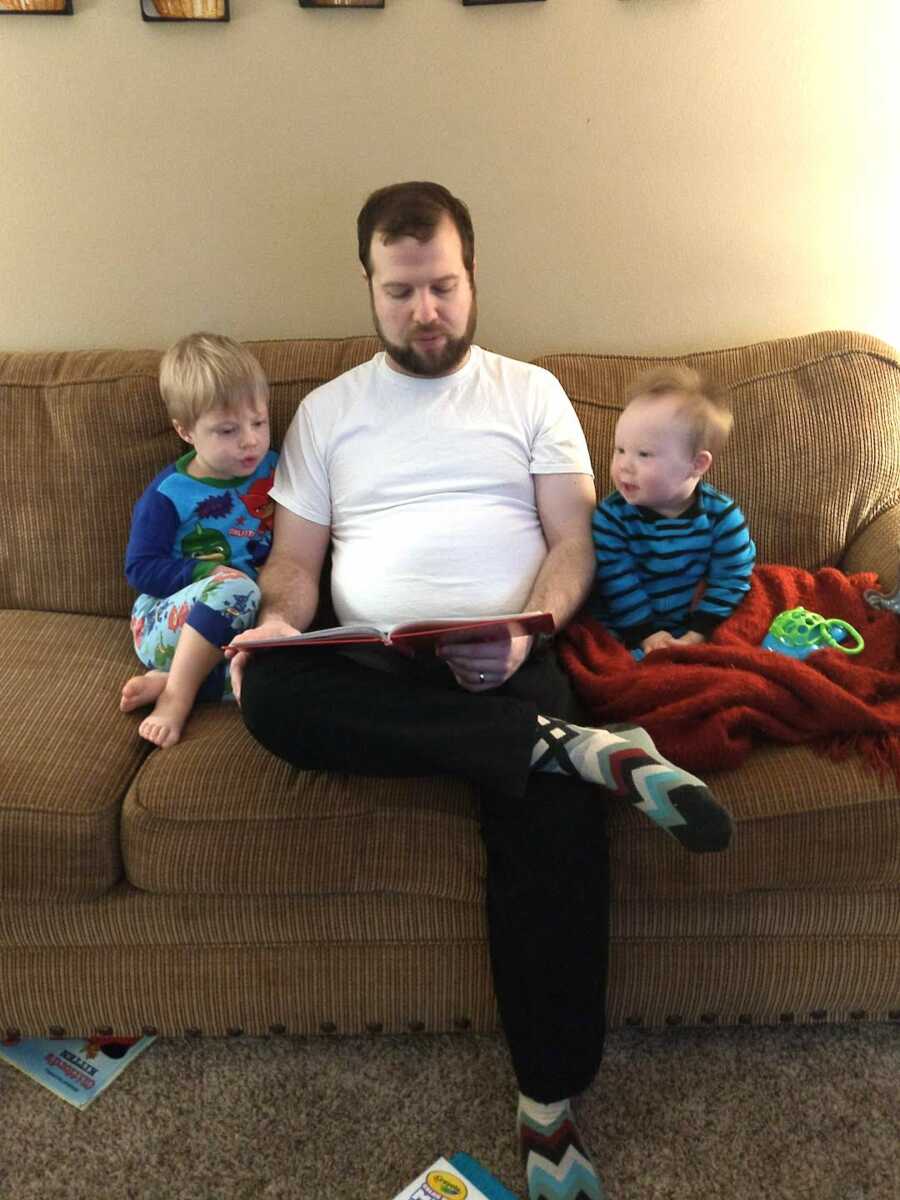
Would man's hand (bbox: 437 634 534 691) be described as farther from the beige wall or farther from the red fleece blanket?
the beige wall

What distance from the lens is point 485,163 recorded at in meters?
2.08

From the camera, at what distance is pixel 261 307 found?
222 cm

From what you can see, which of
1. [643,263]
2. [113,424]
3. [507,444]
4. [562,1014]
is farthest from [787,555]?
[113,424]

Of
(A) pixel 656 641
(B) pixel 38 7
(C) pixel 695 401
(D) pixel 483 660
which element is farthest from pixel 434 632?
(B) pixel 38 7

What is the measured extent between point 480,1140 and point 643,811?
53 centimetres

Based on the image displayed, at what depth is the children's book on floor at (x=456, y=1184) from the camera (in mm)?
1283

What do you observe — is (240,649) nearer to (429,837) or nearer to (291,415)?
(429,837)

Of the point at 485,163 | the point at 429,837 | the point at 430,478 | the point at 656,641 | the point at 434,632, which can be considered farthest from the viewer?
the point at 485,163

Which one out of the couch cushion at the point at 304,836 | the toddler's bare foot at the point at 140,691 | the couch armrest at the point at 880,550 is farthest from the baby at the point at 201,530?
the couch armrest at the point at 880,550

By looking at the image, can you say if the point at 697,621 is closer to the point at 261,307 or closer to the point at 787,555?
the point at 787,555

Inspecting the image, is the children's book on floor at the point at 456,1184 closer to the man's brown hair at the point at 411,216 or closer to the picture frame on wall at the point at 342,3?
the man's brown hair at the point at 411,216

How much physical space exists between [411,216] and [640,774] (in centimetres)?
101

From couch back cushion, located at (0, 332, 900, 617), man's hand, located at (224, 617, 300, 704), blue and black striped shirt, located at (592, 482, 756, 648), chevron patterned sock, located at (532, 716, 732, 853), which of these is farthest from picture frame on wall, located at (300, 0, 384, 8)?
chevron patterned sock, located at (532, 716, 732, 853)

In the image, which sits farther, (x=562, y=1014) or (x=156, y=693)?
(x=156, y=693)
